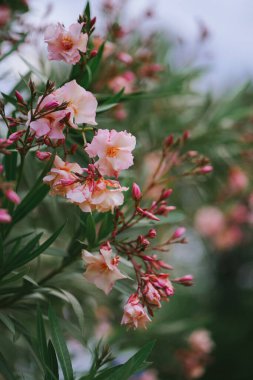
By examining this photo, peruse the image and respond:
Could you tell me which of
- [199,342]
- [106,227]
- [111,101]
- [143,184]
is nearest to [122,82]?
[143,184]

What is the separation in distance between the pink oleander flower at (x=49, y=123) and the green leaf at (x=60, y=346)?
12.8 inches

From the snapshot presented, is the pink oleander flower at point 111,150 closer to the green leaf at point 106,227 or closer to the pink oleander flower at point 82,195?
the pink oleander flower at point 82,195

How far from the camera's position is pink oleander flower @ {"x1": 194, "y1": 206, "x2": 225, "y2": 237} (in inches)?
103

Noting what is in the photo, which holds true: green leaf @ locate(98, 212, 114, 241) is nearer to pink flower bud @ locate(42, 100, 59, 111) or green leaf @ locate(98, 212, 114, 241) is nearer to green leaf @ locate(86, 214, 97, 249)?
green leaf @ locate(86, 214, 97, 249)

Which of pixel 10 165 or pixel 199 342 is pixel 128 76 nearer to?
pixel 10 165

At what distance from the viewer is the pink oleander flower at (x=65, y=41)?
39.9 inches

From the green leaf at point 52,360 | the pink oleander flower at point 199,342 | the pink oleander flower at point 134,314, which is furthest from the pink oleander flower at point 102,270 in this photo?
the pink oleander flower at point 199,342

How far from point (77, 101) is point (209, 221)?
1.84 meters

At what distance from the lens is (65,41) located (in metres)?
1.02

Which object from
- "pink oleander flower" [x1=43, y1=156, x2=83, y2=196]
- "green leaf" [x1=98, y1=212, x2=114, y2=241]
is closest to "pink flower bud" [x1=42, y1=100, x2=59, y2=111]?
"pink oleander flower" [x1=43, y1=156, x2=83, y2=196]

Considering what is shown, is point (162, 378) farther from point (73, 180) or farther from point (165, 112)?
point (73, 180)

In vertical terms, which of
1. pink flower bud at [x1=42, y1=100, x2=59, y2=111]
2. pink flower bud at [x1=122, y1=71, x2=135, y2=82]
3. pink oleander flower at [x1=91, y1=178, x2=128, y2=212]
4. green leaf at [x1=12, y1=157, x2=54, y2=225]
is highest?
pink flower bud at [x1=42, y1=100, x2=59, y2=111]

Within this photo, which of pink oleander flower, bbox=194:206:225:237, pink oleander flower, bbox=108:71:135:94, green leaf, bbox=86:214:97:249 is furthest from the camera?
pink oleander flower, bbox=194:206:225:237

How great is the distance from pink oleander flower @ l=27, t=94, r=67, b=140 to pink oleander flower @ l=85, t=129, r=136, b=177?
0.19ft
